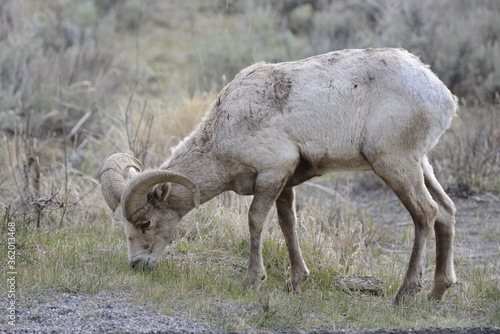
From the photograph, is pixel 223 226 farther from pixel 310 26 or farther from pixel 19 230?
pixel 310 26

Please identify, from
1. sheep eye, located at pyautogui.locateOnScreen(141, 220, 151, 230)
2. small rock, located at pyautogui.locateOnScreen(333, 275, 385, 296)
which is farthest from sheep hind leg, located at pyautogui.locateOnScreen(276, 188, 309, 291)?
sheep eye, located at pyautogui.locateOnScreen(141, 220, 151, 230)

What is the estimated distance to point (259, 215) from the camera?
246 inches

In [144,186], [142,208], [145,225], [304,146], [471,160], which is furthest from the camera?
[471,160]

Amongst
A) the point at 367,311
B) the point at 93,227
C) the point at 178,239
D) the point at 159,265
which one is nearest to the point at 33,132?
the point at 93,227

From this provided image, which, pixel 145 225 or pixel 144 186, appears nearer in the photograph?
pixel 144 186

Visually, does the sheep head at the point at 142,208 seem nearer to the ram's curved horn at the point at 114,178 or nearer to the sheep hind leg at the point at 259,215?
the ram's curved horn at the point at 114,178

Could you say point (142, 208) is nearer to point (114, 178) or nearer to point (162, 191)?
point (162, 191)

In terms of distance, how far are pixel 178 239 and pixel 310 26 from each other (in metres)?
11.7

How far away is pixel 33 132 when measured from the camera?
39.3ft

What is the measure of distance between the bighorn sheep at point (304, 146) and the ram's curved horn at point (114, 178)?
11 millimetres

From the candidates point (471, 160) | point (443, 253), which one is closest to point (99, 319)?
point (443, 253)

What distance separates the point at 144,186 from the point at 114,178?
416 millimetres

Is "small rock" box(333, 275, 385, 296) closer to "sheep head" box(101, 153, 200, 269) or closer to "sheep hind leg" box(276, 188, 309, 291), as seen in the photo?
"sheep hind leg" box(276, 188, 309, 291)

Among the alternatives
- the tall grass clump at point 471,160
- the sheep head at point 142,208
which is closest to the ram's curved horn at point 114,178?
the sheep head at point 142,208
